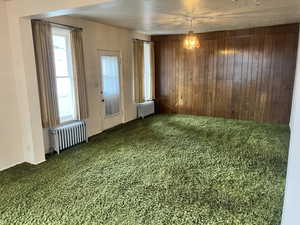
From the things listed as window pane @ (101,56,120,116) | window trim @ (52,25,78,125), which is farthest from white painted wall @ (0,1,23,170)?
window pane @ (101,56,120,116)

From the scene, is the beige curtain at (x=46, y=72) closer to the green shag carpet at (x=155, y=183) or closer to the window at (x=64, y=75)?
the window at (x=64, y=75)

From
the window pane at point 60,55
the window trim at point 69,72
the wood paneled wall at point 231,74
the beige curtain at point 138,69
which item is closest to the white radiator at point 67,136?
the window trim at point 69,72

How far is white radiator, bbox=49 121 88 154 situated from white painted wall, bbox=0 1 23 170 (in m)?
0.59

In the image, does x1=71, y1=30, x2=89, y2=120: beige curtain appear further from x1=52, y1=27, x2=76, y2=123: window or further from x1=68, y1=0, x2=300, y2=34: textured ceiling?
x1=68, y1=0, x2=300, y2=34: textured ceiling

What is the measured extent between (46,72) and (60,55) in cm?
69

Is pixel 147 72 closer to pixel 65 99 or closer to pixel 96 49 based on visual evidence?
pixel 96 49

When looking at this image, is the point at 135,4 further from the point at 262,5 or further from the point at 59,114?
the point at 59,114

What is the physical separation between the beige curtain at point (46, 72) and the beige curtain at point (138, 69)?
3.03 m

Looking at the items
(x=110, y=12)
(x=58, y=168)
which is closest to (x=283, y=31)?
(x=110, y=12)

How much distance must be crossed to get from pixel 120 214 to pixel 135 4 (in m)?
3.33

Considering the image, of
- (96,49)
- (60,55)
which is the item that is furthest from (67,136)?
(96,49)

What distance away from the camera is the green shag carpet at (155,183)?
2422 mm

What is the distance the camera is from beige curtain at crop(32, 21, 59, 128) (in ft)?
12.2

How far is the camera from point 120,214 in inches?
96.3
